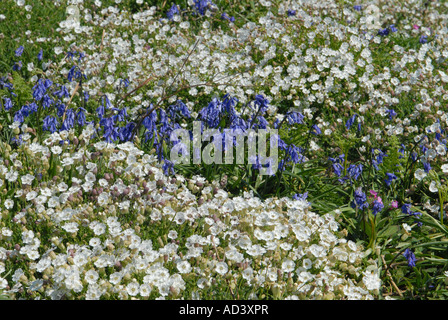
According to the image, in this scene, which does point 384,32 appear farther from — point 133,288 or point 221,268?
point 133,288

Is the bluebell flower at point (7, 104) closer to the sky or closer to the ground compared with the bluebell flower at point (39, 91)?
closer to the ground

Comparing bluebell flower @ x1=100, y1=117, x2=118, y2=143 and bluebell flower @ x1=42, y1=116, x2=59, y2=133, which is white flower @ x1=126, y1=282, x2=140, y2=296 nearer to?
bluebell flower @ x1=100, y1=117, x2=118, y2=143

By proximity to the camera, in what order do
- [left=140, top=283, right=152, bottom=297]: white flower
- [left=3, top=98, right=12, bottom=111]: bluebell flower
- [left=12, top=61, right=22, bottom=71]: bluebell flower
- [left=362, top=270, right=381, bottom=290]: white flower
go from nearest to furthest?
[left=140, top=283, right=152, bottom=297]: white flower
[left=362, top=270, right=381, bottom=290]: white flower
[left=3, top=98, right=12, bottom=111]: bluebell flower
[left=12, top=61, right=22, bottom=71]: bluebell flower

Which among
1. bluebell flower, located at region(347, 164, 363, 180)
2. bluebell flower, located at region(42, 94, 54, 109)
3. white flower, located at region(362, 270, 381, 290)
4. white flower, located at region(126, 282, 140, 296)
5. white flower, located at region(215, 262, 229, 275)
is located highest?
bluebell flower, located at region(42, 94, 54, 109)

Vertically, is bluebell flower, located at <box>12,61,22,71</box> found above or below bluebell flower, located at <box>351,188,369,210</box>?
above

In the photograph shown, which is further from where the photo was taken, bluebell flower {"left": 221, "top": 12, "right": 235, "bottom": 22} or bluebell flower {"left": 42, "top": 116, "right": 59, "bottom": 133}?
bluebell flower {"left": 221, "top": 12, "right": 235, "bottom": 22}

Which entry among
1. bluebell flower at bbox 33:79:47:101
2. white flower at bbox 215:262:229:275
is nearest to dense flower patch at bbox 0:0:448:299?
white flower at bbox 215:262:229:275

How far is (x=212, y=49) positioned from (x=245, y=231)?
123 inches

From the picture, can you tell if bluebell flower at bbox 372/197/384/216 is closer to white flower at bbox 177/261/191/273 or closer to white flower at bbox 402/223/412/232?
white flower at bbox 402/223/412/232

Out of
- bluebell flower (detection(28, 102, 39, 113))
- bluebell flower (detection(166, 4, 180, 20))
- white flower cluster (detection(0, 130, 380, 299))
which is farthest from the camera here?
bluebell flower (detection(166, 4, 180, 20))

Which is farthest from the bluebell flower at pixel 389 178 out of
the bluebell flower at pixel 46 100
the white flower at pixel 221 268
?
the bluebell flower at pixel 46 100

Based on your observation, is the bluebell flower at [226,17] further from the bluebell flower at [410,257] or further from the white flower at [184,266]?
the white flower at [184,266]

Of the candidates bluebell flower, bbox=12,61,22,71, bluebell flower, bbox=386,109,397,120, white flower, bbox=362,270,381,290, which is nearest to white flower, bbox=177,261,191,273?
white flower, bbox=362,270,381,290

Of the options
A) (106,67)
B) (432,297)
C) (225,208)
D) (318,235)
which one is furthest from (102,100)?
(432,297)
